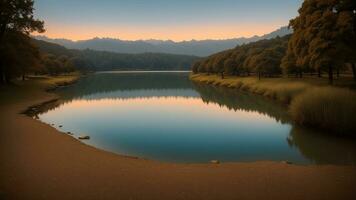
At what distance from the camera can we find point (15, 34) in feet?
163

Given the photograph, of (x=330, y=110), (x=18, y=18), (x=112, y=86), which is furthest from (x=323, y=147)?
(x=112, y=86)

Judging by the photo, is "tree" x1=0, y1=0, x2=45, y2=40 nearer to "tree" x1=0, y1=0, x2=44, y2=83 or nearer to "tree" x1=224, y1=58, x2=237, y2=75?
"tree" x1=0, y1=0, x2=44, y2=83

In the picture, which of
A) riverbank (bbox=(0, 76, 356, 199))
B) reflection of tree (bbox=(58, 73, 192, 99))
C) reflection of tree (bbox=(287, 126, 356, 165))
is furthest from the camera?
reflection of tree (bbox=(58, 73, 192, 99))

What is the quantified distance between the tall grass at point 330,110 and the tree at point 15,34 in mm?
41542

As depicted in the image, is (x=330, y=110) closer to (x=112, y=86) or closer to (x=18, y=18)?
(x=18, y=18)

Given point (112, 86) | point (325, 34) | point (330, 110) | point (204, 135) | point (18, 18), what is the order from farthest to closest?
point (112, 86) < point (18, 18) < point (325, 34) < point (204, 135) < point (330, 110)

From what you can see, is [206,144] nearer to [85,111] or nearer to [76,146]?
[76,146]

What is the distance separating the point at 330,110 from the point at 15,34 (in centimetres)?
4725

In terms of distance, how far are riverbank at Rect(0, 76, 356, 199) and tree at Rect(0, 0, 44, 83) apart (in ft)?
115

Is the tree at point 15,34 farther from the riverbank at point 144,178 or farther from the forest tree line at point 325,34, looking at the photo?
the forest tree line at point 325,34

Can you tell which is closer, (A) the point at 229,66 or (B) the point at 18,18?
(B) the point at 18,18

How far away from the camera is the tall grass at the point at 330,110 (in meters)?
21.9

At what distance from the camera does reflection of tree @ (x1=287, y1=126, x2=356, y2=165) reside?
17938 millimetres

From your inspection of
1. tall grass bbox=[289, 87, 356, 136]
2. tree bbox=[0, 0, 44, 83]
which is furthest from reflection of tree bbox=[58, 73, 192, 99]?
tall grass bbox=[289, 87, 356, 136]
